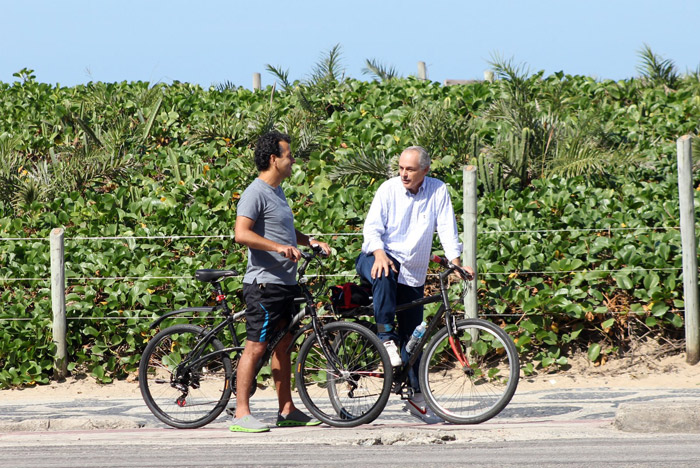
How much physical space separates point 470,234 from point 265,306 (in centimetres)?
290

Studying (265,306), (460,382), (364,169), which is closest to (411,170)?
(265,306)

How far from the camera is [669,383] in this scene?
7.89 meters

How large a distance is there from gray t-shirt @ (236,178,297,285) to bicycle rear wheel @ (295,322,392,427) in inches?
19.1

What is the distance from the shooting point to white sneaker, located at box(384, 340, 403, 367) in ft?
19.6

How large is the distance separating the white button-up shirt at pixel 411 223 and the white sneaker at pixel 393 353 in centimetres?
47

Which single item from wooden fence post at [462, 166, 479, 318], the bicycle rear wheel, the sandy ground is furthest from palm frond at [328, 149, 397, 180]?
the bicycle rear wheel

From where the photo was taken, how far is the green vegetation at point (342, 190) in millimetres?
8477

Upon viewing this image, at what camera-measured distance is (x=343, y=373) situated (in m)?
6.03

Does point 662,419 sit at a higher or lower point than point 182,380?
lower

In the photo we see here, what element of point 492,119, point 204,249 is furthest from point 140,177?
point 492,119

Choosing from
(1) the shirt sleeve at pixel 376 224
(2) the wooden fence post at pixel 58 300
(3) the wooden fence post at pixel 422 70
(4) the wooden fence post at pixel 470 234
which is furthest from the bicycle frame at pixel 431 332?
(3) the wooden fence post at pixel 422 70

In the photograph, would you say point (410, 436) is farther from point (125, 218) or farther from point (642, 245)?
point (125, 218)

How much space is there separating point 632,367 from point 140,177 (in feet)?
23.1

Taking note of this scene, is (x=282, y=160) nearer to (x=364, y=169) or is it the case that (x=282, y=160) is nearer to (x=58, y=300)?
(x=58, y=300)
